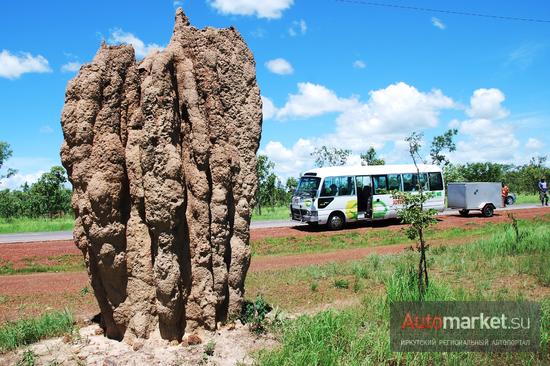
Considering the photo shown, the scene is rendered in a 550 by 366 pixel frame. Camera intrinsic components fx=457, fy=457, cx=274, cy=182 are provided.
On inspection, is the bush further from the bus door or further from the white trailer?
the white trailer

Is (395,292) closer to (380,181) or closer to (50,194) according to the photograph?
(380,181)

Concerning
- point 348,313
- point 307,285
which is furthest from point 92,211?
point 307,285


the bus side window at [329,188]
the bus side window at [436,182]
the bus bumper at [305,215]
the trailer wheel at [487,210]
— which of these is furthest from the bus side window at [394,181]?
the trailer wheel at [487,210]

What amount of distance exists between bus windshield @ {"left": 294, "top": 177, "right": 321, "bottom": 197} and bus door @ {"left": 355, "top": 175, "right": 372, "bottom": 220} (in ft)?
6.93

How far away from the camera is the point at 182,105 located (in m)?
6.01

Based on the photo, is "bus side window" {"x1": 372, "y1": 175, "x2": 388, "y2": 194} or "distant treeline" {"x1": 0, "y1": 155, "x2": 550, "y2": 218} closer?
"bus side window" {"x1": 372, "y1": 175, "x2": 388, "y2": 194}

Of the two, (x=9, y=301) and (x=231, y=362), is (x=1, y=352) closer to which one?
(x=231, y=362)

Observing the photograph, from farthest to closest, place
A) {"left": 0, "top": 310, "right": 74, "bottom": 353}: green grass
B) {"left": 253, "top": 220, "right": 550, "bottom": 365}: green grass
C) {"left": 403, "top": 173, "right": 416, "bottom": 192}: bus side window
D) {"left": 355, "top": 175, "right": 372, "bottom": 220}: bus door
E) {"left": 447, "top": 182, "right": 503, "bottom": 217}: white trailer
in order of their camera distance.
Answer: {"left": 447, "top": 182, "right": 503, "bottom": 217}: white trailer → {"left": 403, "top": 173, "right": 416, "bottom": 192}: bus side window → {"left": 355, "top": 175, "right": 372, "bottom": 220}: bus door → {"left": 0, "top": 310, "right": 74, "bottom": 353}: green grass → {"left": 253, "top": 220, "right": 550, "bottom": 365}: green grass

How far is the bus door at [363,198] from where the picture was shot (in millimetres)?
22047

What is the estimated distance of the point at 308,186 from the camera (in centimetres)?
2186

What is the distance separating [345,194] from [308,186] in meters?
1.79

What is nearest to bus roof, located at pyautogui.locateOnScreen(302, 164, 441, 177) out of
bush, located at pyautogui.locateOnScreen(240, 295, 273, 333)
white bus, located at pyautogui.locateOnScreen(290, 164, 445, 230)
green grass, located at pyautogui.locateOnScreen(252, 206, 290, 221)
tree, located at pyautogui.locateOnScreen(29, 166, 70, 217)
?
white bus, located at pyautogui.locateOnScreen(290, 164, 445, 230)

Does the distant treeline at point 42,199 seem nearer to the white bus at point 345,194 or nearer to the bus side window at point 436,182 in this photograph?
the white bus at point 345,194

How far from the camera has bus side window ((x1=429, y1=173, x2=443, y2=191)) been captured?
24.3m
